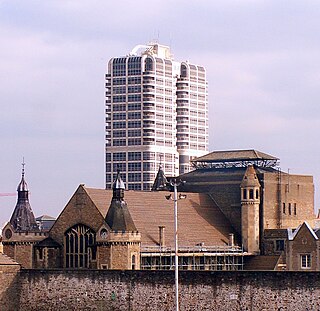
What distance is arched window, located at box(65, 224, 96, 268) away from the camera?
8699 cm

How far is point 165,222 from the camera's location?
302 feet

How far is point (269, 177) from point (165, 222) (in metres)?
12.3

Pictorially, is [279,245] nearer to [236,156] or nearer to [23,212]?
[236,156]

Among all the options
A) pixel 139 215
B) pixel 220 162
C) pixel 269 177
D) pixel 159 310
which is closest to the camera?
pixel 159 310

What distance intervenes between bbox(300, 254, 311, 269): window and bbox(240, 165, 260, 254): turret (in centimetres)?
534

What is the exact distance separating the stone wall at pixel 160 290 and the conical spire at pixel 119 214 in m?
8.30

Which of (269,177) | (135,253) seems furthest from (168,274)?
(269,177)

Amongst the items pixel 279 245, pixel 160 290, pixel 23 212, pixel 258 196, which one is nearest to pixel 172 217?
pixel 258 196

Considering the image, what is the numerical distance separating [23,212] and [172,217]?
56.0ft

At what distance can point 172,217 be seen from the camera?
93812 mm

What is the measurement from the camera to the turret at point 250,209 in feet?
320

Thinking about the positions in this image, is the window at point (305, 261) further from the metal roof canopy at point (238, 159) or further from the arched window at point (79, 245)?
the arched window at point (79, 245)

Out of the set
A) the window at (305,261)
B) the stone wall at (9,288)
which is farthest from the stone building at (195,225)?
the stone wall at (9,288)

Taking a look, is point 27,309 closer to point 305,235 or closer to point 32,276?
point 32,276
